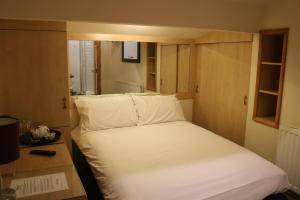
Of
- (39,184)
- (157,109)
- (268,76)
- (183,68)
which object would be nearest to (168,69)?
(183,68)

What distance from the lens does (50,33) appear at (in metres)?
2.40

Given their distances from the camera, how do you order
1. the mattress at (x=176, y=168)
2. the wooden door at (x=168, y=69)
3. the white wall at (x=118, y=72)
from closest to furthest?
1. the mattress at (x=176, y=168)
2. the white wall at (x=118, y=72)
3. the wooden door at (x=168, y=69)

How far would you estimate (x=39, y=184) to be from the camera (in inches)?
59.1

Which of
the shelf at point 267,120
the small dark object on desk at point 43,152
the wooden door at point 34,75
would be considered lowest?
the small dark object on desk at point 43,152

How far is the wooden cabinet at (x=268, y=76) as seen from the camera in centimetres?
288

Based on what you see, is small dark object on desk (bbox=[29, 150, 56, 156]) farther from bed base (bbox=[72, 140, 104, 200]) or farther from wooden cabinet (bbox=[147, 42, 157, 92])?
wooden cabinet (bbox=[147, 42, 157, 92])

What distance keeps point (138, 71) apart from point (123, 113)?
2.32 feet

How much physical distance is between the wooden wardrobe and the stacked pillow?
17.8 inches

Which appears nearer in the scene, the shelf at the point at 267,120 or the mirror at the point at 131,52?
the shelf at the point at 267,120

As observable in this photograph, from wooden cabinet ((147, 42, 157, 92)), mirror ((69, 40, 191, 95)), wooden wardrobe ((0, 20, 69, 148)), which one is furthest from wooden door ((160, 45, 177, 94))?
wooden wardrobe ((0, 20, 69, 148))

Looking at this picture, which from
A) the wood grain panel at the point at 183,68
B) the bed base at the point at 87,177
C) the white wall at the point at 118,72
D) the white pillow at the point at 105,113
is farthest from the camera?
the wood grain panel at the point at 183,68

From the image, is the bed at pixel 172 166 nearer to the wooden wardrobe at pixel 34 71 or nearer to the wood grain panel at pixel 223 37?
the wooden wardrobe at pixel 34 71

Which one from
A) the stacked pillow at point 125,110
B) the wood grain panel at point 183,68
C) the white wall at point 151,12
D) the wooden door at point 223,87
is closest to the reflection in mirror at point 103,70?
the stacked pillow at point 125,110

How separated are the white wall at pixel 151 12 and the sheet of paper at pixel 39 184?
46.6 inches
